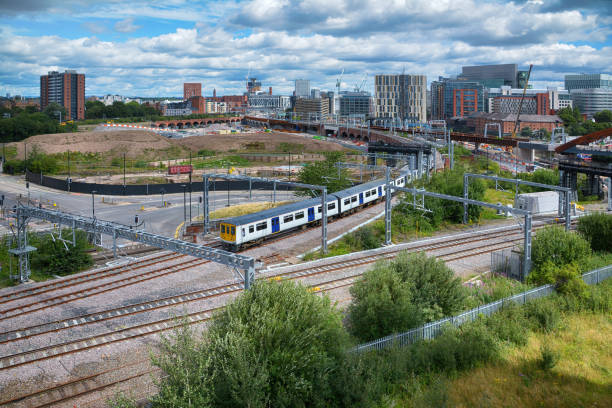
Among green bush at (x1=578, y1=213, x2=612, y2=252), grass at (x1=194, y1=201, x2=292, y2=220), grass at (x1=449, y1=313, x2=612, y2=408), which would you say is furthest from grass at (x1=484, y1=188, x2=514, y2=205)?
grass at (x1=449, y1=313, x2=612, y2=408)

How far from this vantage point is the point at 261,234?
34312 millimetres

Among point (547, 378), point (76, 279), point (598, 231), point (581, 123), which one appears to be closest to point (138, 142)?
point (76, 279)

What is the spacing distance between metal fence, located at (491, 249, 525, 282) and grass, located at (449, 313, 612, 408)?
8.17m

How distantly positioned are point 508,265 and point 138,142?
9404 centimetres

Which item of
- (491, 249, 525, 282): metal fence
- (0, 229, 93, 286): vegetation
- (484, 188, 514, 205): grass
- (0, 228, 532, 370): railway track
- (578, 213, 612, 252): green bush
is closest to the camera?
(0, 228, 532, 370): railway track

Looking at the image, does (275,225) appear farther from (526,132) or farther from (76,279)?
(526,132)

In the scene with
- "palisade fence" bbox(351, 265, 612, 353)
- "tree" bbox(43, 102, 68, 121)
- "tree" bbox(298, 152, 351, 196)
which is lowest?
"palisade fence" bbox(351, 265, 612, 353)

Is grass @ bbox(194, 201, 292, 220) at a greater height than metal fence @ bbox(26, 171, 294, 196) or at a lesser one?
lesser

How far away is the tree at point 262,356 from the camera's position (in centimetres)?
1175

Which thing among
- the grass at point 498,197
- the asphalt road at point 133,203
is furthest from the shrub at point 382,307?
the grass at point 498,197

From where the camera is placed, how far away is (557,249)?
26125 millimetres

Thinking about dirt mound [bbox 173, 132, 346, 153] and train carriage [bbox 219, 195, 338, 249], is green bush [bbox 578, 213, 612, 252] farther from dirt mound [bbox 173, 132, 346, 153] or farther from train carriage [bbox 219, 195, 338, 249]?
dirt mound [bbox 173, 132, 346, 153]

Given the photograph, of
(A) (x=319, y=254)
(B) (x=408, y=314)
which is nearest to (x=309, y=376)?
(B) (x=408, y=314)

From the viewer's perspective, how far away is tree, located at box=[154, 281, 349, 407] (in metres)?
11.8
